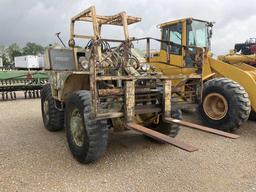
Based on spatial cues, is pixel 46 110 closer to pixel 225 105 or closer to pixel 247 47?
pixel 225 105

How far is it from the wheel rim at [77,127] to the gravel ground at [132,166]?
12.5 inches

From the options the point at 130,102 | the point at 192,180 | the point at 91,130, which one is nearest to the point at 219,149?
the point at 192,180

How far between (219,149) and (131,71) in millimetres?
1919

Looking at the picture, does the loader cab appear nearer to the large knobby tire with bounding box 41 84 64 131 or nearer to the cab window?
the cab window

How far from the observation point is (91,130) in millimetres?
3637

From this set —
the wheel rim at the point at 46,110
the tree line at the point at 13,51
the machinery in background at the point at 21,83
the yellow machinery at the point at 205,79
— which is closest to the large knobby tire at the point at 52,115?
the wheel rim at the point at 46,110

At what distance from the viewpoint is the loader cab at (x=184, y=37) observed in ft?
22.8

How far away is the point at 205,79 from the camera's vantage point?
651 cm

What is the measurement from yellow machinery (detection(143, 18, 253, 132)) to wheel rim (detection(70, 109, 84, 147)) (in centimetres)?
149

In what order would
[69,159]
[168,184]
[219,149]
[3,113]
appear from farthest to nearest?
[3,113]
[219,149]
[69,159]
[168,184]

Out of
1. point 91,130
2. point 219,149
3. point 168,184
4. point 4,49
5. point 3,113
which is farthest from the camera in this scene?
point 4,49

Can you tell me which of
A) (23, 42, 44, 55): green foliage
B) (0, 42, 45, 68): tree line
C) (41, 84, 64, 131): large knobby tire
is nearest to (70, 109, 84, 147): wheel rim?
(41, 84, 64, 131): large knobby tire

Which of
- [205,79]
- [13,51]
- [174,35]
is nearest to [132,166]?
[205,79]

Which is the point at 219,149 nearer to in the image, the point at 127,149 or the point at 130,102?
the point at 127,149
